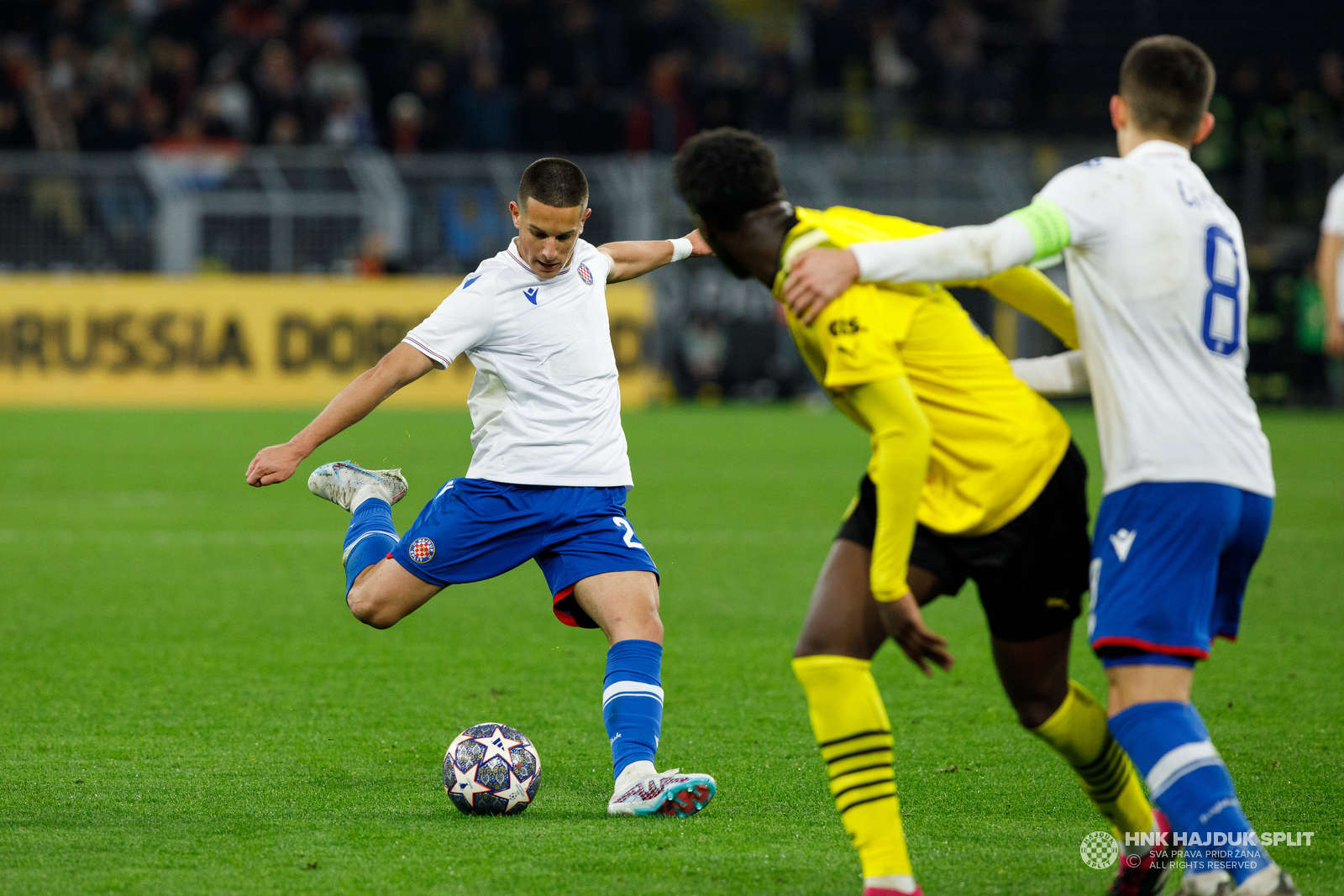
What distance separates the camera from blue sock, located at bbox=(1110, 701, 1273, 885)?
321cm

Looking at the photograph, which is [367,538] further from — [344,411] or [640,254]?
[640,254]

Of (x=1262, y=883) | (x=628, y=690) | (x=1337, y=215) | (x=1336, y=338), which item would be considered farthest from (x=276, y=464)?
(x=1337, y=215)

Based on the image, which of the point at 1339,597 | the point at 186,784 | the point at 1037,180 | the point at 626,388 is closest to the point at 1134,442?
the point at 186,784

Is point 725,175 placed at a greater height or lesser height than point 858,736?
greater

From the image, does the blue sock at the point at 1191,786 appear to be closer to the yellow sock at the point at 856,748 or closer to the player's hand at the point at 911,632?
the player's hand at the point at 911,632

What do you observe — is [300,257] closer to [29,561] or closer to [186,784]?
[29,561]

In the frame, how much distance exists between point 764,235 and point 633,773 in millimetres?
1790

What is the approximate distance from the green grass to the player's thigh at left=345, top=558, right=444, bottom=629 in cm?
49

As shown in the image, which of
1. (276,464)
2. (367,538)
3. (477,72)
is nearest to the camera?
(276,464)

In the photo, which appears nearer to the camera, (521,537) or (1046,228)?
(1046,228)

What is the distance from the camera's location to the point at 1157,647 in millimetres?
3270

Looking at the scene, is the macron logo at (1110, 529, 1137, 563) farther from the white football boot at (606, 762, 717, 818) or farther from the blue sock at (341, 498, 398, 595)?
the blue sock at (341, 498, 398, 595)

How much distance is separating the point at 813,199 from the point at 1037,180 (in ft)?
10.3

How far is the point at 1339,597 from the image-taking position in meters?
8.52
